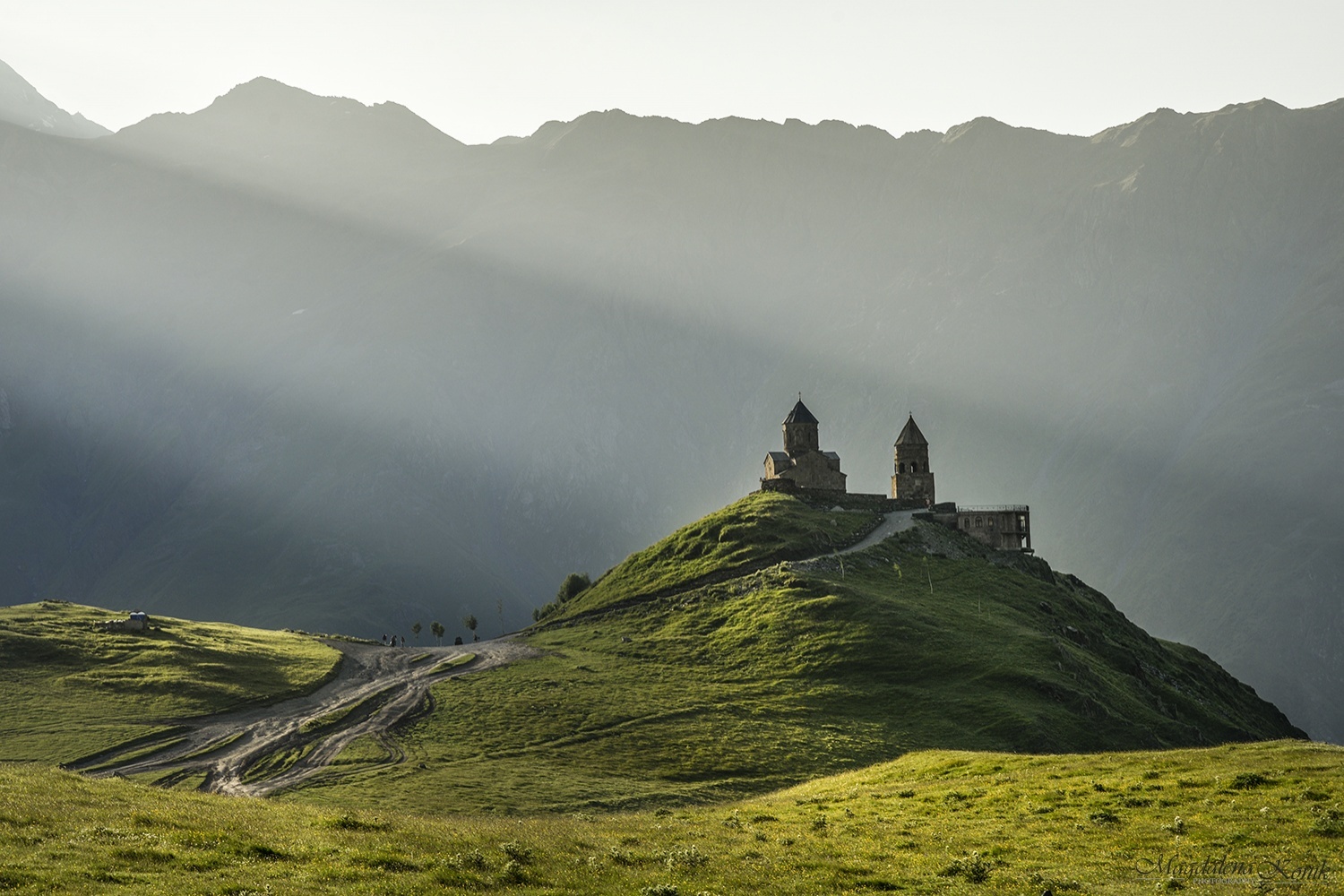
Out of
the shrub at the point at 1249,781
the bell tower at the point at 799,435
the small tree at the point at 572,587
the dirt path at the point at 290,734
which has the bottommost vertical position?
the dirt path at the point at 290,734

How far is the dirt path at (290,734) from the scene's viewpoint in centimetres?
Answer: 7050

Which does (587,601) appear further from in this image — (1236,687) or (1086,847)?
(1086,847)

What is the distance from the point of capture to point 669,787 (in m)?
70.4

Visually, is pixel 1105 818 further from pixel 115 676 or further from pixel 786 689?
pixel 115 676

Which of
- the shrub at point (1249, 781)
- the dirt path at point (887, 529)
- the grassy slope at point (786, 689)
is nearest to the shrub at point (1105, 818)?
the shrub at point (1249, 781)

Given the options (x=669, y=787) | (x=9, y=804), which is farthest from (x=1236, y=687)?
(x=9, y=804)

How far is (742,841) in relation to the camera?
37781 mm

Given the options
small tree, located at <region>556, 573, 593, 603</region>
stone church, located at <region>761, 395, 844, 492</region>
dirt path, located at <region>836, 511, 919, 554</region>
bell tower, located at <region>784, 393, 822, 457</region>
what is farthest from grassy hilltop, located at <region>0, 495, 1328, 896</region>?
small tree, located at <region>556, 573, 593, 603</region>

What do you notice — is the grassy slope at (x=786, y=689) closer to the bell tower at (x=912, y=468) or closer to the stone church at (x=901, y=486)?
the stone church at (x=901, y=486)

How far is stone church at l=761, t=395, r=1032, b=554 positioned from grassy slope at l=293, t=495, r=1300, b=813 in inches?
540

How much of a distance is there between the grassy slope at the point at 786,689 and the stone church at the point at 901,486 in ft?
45.0

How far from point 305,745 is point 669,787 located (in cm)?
2795

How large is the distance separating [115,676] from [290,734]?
27.1m

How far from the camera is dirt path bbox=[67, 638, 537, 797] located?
70.5 metres
